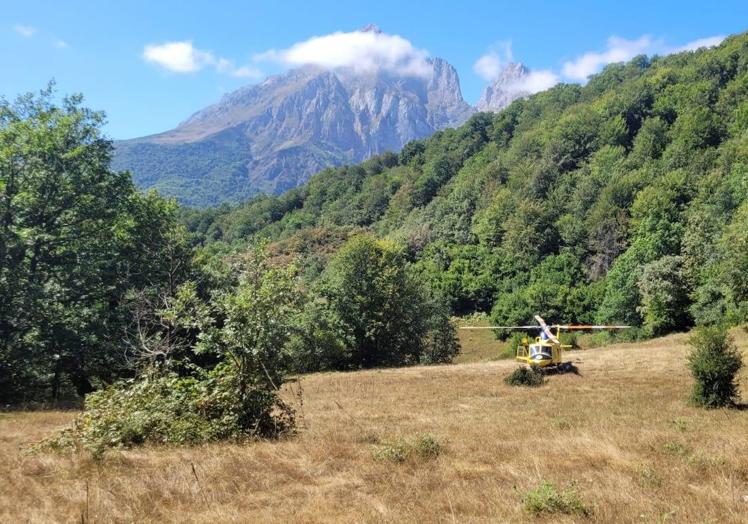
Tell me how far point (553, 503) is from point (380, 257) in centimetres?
3469

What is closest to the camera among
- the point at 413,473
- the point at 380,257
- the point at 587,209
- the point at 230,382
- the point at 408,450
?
the point at 413,473

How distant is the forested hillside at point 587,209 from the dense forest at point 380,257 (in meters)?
0.39

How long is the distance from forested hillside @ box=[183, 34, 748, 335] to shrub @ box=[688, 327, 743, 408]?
71.2 feet

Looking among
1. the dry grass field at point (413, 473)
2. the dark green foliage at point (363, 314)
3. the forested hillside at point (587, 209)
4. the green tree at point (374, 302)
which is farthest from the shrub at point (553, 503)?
the green tree at point (374, 302)

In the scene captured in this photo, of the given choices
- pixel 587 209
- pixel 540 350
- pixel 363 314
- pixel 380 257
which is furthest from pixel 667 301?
pixel 587 209

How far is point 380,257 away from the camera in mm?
40656

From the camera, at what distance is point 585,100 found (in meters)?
137

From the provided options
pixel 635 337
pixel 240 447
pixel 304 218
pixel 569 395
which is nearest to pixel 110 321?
A: pixel 240 447

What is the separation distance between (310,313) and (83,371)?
17894mm

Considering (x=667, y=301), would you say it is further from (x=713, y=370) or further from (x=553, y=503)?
(x=553, y=503)

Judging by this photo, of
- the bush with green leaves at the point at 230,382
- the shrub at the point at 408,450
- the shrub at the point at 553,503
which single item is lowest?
the shrub at the point at 408,450

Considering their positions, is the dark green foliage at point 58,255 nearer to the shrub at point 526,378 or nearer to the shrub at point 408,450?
the shrub at point 408,450

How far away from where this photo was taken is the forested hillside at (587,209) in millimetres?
50906

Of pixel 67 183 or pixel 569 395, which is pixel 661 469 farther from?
pixel 67 183
